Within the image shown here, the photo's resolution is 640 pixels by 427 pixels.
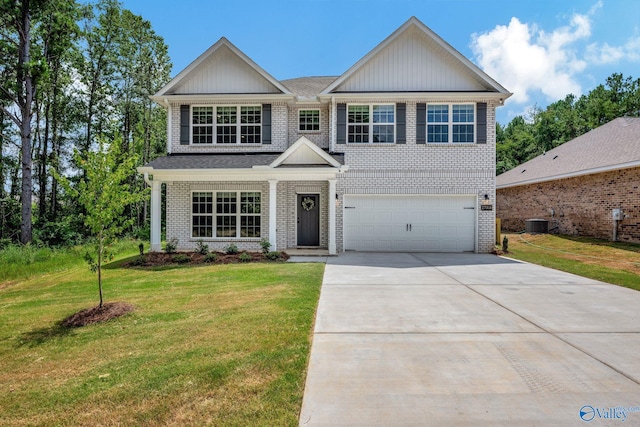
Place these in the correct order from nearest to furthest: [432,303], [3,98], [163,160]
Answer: [432,303] < [163,160] < [3,98]

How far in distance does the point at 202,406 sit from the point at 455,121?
45.9 feet

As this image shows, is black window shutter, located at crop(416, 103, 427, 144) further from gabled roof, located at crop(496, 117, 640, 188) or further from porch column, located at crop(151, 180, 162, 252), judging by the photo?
porch column, located at crop(151, 180, 162, 252)

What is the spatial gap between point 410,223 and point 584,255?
6174 millimetres

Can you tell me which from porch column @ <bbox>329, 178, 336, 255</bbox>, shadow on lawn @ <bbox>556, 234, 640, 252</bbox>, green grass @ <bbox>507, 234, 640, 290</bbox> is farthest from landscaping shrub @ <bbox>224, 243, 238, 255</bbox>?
shadow on lawn @ <bbox>556, 234, 640, 252</bbox>

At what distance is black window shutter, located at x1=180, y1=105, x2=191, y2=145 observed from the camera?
15008 mm

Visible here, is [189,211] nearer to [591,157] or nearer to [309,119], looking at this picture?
[309,119]

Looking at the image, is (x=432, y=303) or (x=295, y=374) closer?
(x=295, y=374)

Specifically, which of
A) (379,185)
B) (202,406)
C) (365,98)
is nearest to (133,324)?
(202,406)

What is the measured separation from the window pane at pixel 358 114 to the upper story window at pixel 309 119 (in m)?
1.53

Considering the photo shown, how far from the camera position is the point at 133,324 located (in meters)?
5.70

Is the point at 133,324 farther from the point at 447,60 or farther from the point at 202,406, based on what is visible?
the point at 447,60

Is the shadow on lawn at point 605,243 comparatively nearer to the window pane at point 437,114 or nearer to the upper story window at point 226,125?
the window pane at point 437,114

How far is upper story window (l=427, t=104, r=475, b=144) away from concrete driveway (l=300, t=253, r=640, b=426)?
783 centimetres
